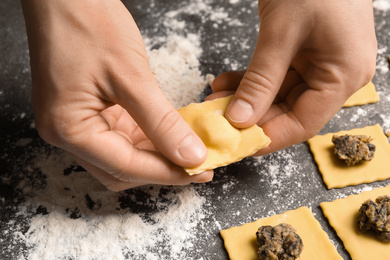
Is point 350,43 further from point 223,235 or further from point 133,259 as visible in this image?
point 133,259

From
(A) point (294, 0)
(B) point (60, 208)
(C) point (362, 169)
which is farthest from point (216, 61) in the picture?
(B) point (60, 208)

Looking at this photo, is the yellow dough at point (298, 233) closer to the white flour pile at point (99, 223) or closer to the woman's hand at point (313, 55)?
the white flour pile at point (99, 223)

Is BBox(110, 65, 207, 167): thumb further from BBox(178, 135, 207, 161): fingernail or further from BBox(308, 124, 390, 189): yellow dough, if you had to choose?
BBox(308, 124, 390, 189): yellow dough

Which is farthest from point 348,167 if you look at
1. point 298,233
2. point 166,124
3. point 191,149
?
point 166,124

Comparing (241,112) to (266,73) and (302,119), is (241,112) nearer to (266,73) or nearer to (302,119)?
(266,73)

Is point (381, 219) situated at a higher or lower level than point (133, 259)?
higher

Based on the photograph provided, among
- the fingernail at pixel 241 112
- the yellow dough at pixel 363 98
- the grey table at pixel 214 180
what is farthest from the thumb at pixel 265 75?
the yellow dough at pixel 363 98
